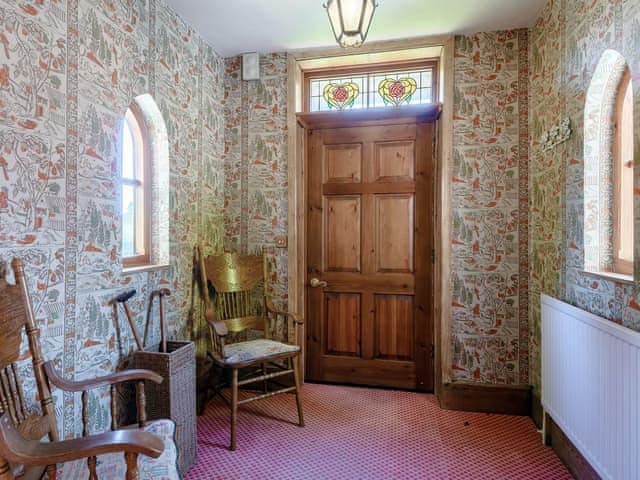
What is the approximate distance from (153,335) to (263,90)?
207 cm

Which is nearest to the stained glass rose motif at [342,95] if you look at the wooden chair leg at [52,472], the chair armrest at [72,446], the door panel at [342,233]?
the door panel at [342,233]

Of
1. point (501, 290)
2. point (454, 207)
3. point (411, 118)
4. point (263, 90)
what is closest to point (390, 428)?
point (501, 290)

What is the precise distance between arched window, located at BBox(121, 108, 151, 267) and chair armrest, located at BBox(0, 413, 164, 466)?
1394 millimetres

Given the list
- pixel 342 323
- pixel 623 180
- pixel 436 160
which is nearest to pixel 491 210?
pixel 436 160

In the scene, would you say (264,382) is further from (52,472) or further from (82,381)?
(52,472)

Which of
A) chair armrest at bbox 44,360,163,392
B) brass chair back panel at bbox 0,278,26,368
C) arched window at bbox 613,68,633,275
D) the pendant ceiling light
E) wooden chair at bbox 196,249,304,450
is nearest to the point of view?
brass chair back panel at bbox 0,278,26,368

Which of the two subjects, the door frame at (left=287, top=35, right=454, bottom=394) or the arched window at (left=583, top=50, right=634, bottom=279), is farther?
the door frame at (left=287, top=35, right=454, bottom=394)

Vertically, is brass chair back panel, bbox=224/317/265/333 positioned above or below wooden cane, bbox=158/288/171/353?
below

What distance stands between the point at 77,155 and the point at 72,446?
1285 millimetres

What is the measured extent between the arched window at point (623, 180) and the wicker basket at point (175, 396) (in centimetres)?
227

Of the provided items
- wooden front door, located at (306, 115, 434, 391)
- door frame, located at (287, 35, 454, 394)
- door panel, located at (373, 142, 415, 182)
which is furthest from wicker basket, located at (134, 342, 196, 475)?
door panel, located at (373, 142, 415, 182)

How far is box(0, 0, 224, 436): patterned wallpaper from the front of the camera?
58.2 inches

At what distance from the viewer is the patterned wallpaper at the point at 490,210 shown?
271cm

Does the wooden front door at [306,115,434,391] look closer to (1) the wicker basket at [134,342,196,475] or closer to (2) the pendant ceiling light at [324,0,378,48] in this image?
(1) the wicker basket at [134,342,196,475]
